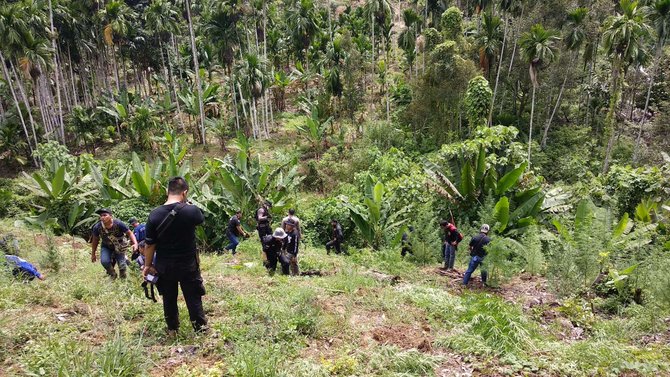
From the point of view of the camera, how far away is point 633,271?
7.31 m

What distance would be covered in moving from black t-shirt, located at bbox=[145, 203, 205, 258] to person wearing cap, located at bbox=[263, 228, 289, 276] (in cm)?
385

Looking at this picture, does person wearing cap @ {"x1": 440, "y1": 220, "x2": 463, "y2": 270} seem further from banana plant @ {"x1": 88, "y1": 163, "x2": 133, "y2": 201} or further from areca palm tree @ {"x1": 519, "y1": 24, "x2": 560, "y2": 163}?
areca palm tree @ {"x1": 519, "y1": 24, "x2": 560, "y2": 163}

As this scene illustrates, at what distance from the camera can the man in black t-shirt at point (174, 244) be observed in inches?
162

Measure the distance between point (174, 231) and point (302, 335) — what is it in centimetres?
190

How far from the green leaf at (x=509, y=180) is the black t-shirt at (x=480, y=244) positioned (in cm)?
402

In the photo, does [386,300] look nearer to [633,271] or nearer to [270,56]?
[633,271]

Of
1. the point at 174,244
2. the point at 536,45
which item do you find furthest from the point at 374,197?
the point at 536,45

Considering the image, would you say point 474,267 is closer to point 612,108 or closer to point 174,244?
point 174,244

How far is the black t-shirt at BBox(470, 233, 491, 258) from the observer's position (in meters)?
8.28

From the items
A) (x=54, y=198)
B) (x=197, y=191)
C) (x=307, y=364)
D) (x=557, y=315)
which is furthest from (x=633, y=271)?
(x=54, y=198)

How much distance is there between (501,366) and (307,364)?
2.08 meters

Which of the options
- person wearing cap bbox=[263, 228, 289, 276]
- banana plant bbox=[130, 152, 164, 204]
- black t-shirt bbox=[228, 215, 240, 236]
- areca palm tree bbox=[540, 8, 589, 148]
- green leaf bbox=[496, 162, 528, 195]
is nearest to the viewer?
person wearing cap bbox=[263, 228, 289, 276]

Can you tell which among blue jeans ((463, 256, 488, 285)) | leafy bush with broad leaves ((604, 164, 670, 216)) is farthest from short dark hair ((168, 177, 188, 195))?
leafy bush with broad leaves ((604, 164, 670, 216))

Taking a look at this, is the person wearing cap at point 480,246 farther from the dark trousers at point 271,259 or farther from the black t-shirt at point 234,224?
the black t-shirt at point 234,224
